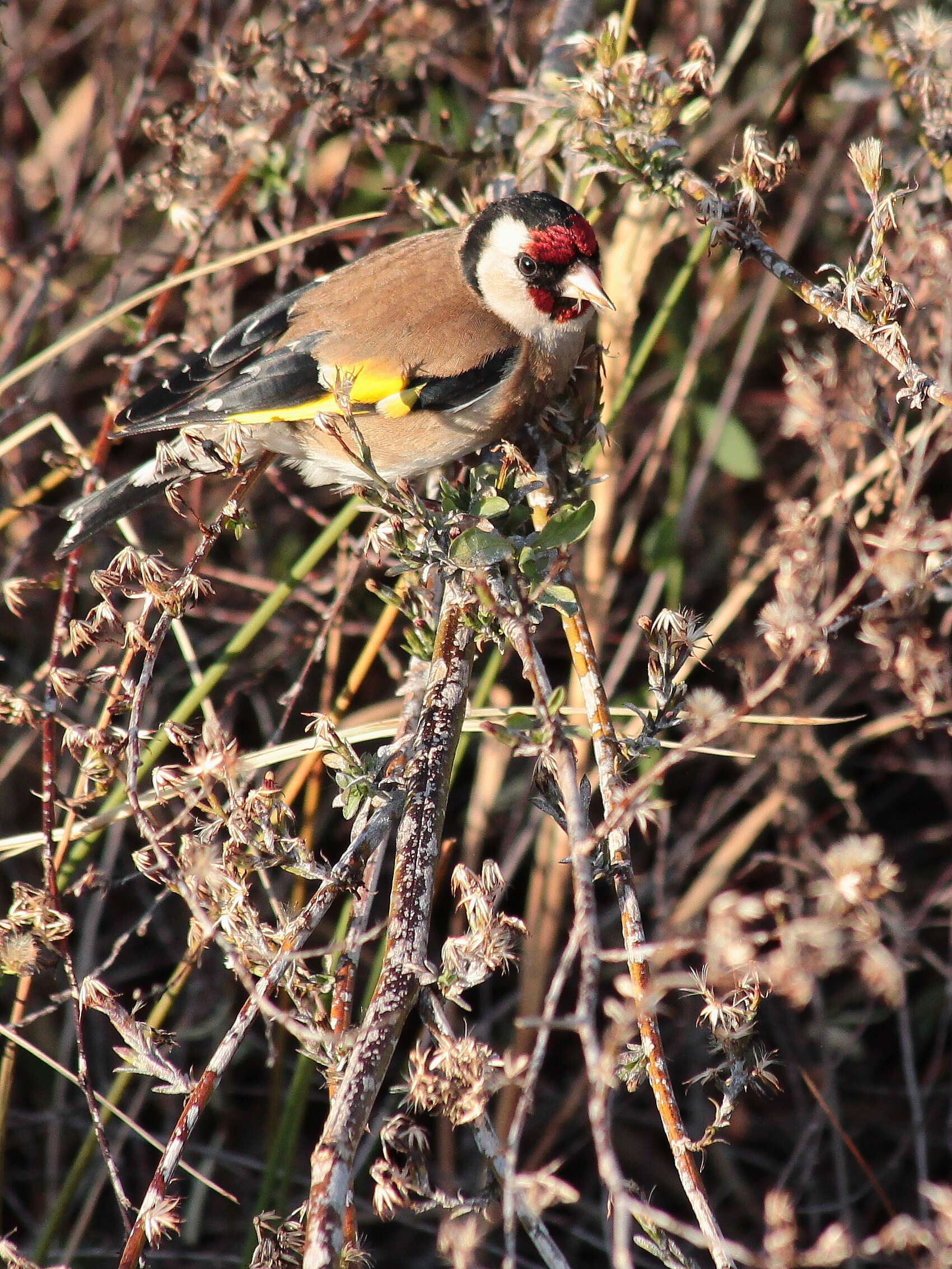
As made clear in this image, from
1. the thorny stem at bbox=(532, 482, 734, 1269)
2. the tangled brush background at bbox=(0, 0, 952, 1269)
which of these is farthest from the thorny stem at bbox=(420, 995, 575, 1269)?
the thorny stem at bbox=(532, 482, 734, 1269)

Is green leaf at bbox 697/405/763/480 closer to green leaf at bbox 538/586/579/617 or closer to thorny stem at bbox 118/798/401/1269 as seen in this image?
green leaf at bbox 538/586/579/617

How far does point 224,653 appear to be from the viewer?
2719 mm

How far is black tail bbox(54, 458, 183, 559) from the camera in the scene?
2.66 m

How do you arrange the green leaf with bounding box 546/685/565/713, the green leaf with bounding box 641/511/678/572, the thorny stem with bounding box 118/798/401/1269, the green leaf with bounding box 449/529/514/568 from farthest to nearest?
the green leaf with bounding box 641/511/678/572
the green leaf with bounding box 449/529/514/568
the green leaf with bounding box 546/685/565/713
the thorny stem with bounding box 118/798/401/1269

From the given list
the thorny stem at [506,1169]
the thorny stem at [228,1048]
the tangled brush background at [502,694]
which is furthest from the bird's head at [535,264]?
the thorny stem at [506,1169]

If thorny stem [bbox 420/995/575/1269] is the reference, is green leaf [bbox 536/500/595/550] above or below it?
above

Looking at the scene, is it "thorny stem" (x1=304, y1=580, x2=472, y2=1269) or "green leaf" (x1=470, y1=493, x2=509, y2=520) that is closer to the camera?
"thorny stem" (x1=304, y1=580, x2=472, y2=1269)

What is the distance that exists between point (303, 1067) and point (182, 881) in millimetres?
1061

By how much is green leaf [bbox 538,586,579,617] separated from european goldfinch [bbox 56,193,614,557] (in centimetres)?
→ 79

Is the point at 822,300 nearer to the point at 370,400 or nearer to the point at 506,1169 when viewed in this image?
the point at 370,400

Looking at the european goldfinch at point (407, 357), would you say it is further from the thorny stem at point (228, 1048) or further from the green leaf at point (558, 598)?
the thorny stem at point (228, 1048)

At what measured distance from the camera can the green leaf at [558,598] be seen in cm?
199

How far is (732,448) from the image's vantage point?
3.56 m

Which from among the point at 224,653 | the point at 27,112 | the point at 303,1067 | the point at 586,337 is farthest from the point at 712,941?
the point at 27,112
